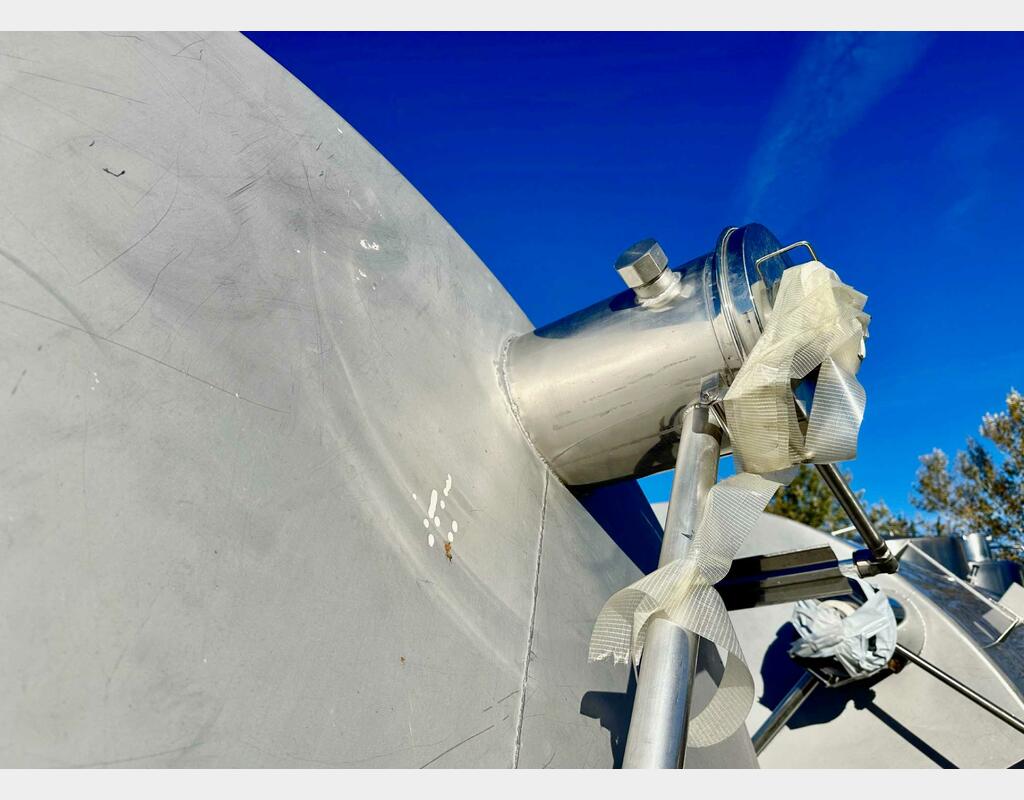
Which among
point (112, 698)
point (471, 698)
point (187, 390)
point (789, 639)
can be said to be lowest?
point (112, 698)

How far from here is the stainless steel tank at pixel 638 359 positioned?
2.08 meters

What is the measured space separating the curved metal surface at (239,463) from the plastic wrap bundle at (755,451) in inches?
14.4

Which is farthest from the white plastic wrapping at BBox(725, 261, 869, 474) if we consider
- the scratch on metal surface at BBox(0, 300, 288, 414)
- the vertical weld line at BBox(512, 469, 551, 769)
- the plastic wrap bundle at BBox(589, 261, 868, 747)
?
the scratch on metal surface at BBox(0, 300, 288, 414)

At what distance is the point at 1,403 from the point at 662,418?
5.21ft

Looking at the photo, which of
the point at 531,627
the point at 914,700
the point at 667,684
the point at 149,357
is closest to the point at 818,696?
the point at 914,700

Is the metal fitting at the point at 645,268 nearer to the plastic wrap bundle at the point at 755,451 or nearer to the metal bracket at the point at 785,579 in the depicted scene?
the plastic wrap bundle at the point at 755,451

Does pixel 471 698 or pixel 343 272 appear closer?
pixel 471 698

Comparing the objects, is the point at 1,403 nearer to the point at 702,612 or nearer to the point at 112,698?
the point at 112,698

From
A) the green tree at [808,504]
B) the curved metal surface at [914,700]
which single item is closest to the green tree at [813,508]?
the green tree at [808,504]

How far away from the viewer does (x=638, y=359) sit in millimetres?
2170

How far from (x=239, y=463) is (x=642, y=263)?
124 cm

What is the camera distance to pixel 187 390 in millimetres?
1317

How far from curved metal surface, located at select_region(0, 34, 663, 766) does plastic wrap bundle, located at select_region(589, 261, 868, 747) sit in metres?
0.37

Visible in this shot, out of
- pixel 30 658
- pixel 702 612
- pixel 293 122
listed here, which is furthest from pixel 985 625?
pixel 30 658
